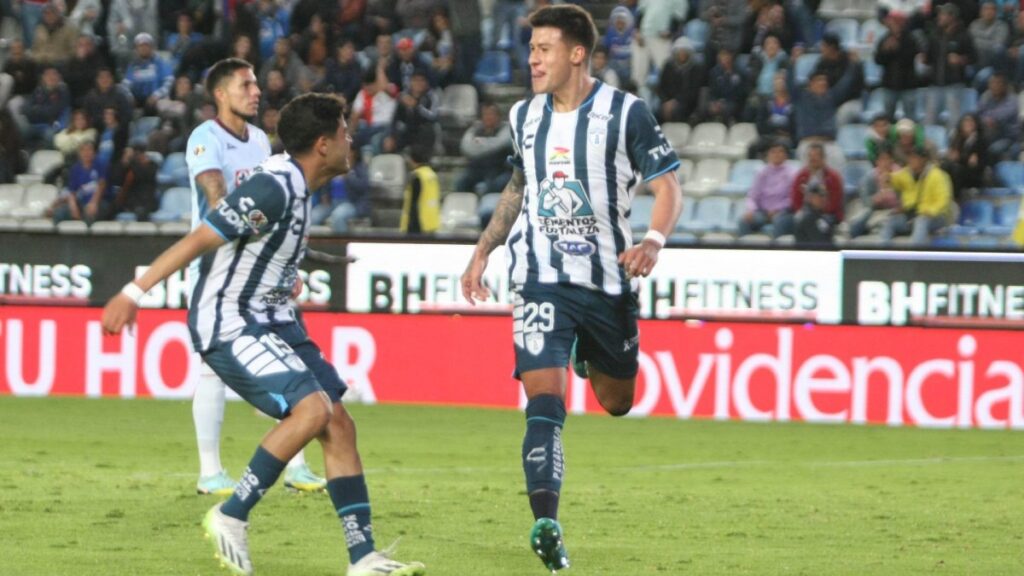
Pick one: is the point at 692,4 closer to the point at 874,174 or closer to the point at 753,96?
the point at 753,96

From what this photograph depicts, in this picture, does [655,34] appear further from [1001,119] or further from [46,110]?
[46,110]

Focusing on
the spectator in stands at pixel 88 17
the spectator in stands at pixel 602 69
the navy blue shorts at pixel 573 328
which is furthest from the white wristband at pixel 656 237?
the spectator in stands at pixel 88 17

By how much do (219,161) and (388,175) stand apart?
9.88 m

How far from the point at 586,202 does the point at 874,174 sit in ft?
32.6

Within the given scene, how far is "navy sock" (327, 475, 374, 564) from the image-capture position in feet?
20.9

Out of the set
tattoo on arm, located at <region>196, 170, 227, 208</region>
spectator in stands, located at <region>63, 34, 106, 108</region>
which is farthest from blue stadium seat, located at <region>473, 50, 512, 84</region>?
tattoo on arm, located at <region>196, 170, 227, 208</region>

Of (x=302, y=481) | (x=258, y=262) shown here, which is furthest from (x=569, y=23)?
(x=302, y=481)

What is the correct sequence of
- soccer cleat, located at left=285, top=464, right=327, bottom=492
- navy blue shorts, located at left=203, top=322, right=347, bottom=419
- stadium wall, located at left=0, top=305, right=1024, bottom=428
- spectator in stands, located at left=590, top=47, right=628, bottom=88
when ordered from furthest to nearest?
spectator in stands, located at left=590, top=47, right=628, bottom=88
stadium wall, located at left=0, top=305, right=1024, bottom=428
soccer cleat, located at left=285, top=464, right=327, bottom=492
navy blue shorts, located at left=203, top=322, right=347, bottom=419

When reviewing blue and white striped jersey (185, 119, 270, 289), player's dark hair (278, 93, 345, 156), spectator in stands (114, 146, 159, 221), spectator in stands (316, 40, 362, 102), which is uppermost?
spectator in stands (316, 40, 362, 102)

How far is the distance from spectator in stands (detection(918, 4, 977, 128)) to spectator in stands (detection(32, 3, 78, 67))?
982 cm

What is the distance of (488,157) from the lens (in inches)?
722

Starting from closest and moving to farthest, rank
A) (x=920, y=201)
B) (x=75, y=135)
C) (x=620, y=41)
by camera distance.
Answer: (x=920, y=201) → (x=620, y=41) → (x=75, y=135)

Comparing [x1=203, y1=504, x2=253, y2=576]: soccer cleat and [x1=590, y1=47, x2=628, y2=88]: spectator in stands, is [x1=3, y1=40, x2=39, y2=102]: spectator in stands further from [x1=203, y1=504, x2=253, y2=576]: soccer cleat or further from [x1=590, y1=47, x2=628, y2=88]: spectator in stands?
[x1=203, y1=504, x2=253, y2=576]: soccer cleat

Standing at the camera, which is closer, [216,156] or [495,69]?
[216,156]
